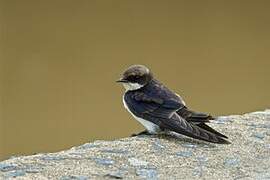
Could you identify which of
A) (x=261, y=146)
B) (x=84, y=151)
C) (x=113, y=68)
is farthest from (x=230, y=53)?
(x=84, y=151)

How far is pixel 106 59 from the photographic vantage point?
6.42m

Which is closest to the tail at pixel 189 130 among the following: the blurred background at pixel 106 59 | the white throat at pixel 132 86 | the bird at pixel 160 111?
the bird at pixel 160 111

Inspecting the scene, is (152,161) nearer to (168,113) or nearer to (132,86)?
(168,113)

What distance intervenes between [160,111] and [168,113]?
4 centimetres

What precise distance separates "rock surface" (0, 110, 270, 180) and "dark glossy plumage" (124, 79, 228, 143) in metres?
0.06

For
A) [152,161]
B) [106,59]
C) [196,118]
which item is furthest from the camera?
[106,59]

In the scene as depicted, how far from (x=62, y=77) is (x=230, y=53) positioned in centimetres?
121

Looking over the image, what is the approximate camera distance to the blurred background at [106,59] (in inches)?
247

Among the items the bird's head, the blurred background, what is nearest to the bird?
the bird's head

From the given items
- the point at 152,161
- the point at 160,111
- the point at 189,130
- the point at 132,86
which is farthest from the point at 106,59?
the point at 152,161

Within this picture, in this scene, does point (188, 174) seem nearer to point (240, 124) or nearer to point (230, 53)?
point (240, 124)

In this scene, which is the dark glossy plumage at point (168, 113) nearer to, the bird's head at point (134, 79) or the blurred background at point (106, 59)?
the bird's head at point (134, 79)

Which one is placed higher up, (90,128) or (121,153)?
(121,153)

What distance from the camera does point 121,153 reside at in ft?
13.0
